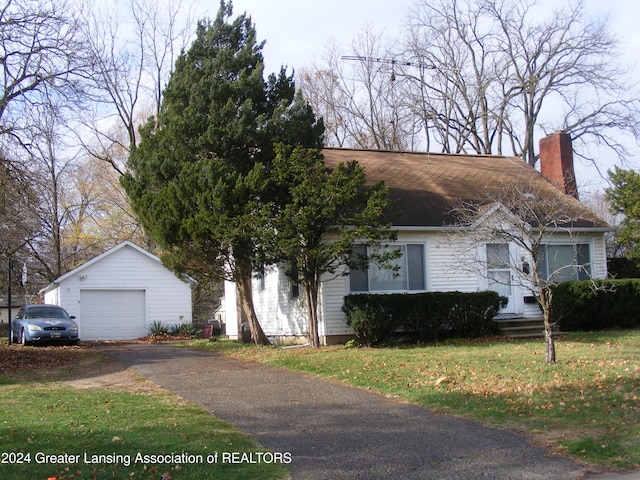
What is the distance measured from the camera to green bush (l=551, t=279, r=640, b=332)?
18.6 metres

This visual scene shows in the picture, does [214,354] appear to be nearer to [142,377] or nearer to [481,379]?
[142,377]

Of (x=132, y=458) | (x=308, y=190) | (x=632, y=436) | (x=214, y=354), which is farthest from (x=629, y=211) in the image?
(x=132, y=458)

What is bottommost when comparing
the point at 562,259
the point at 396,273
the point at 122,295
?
the point at 122,295

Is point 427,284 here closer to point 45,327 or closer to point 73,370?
point 73,370

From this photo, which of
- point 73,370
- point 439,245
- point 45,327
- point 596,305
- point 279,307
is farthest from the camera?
point 45,327

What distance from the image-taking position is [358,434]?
26.2 ft

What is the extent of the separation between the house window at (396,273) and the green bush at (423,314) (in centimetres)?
129

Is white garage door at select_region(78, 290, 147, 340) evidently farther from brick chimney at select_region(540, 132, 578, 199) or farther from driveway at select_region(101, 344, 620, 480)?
brick chimney at select_region(540, 132, 578, 199)

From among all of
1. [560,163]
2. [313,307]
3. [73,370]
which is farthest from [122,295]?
[560,163]

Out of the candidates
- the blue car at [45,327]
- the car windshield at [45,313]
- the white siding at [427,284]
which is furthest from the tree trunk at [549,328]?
the car windshield at [45,313]

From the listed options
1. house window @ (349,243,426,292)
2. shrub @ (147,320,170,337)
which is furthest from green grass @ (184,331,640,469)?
shrub @ (147,320,170,337)

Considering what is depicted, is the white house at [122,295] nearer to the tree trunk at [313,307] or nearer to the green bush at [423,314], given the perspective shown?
the tree trunk at [313,307]

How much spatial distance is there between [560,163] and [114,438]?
66.1 feet

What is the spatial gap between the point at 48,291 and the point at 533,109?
26.4 meters
